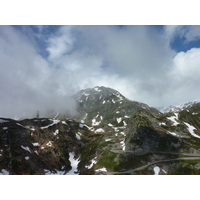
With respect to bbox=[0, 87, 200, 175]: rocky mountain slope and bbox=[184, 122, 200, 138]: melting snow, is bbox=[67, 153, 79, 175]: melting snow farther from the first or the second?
bbox=[184, 122, 200, 138]: melting snow

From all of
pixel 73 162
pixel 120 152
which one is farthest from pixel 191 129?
pixel 73 162

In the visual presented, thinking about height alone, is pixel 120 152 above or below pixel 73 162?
above

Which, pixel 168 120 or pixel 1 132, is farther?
pixel 168 120

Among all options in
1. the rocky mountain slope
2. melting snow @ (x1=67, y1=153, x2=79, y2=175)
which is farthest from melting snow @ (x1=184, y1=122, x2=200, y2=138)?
melting snow @ (x1=67, y1=153, x2=79, y2=175)

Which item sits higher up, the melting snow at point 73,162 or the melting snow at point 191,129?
the melting snow at point 191,129

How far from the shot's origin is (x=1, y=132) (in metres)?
Answer: 115

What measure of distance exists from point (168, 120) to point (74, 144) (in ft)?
310

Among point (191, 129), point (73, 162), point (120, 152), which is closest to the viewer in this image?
point (120, 152)

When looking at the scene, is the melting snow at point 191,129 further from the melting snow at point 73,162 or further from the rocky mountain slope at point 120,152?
the melting snow at point 73,162

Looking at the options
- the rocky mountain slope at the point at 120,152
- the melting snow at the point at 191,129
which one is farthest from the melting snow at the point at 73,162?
the melting snow at the point at 191,129

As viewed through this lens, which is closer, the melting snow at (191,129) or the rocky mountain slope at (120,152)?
the rocky mountain slope at (120,152)

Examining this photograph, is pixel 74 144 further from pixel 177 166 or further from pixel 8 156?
pixel 177 166

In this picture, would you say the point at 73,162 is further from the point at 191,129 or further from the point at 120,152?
the point at 191,129

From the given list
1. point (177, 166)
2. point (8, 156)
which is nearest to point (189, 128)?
point (177, 166)
